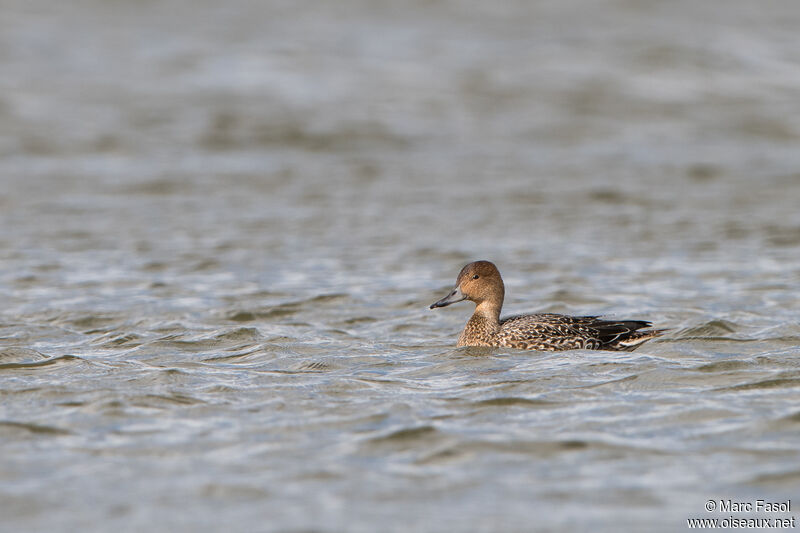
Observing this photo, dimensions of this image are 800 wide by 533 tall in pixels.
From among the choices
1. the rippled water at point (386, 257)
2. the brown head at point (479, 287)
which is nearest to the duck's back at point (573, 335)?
the rippled water at point (386, 257)

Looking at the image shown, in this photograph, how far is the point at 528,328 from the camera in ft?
29.6

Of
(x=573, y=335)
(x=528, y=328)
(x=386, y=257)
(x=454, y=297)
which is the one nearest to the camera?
(x=573, y=335)

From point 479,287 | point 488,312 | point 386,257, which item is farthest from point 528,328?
point 386,257

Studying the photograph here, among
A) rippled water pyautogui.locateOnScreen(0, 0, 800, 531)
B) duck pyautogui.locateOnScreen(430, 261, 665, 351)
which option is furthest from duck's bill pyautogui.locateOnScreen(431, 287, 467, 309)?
rippled water pyautogui.locateOnScreen(0, 0, 800, 531)

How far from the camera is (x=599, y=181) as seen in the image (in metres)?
17.0

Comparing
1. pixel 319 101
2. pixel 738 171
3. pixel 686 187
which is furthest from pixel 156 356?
pixel 319 101

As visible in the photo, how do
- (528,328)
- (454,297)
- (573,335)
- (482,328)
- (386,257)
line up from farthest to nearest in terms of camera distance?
(386,257) < (454,297) < (482,328) < (528,328) < (573,335)

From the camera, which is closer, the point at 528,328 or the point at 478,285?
the point at 528,328

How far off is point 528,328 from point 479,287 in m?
0.63

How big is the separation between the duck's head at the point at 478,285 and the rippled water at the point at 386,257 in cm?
41

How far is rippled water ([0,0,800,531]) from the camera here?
5.88 metres

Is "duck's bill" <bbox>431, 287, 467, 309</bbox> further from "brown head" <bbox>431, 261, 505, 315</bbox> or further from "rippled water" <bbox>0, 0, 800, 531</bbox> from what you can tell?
"rippled water" <bbox>0, 0, 800, 531</bbox>

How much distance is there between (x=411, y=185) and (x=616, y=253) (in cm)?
448

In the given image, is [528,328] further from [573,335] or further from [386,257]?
[386,257]
